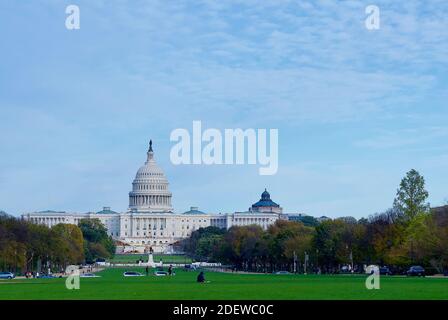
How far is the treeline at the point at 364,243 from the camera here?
85375 mm

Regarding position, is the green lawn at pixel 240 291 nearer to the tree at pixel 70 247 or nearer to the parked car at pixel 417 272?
the parked car at pixel 417 272

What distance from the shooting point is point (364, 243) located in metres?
104

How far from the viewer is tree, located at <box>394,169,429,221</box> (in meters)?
88.9

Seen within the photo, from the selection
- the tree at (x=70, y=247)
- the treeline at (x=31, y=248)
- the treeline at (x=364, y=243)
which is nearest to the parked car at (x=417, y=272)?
the treeline at (x=364, y=243)

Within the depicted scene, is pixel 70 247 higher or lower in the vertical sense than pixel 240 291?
higher

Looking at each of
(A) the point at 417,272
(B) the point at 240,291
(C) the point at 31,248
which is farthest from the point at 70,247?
(B) the point at 240,291

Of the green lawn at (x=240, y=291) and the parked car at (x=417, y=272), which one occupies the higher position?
the parked car at (x=417, y=272)

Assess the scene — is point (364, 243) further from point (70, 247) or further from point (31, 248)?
point (70, 247)

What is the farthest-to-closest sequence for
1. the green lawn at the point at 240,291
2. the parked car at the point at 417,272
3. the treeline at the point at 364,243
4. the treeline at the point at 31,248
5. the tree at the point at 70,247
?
the tree at the point at 70,247, the treeline at the point at 31,248, the treeline at the point at 364,243, the parked car at the point at 417,272, the green lawn at the point at 240,291

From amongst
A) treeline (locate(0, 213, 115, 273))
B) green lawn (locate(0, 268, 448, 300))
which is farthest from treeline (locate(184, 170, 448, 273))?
green lawn (locate(0, 268, 448, 300))

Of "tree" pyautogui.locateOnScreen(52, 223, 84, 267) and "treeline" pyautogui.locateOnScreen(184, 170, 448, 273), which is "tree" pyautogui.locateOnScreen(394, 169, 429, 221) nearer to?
"treeline" pyautogui.locateOnScreen(184, 170, 448, 273)

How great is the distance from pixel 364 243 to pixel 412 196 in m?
14.7

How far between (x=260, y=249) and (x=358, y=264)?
3253 cm
